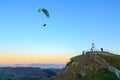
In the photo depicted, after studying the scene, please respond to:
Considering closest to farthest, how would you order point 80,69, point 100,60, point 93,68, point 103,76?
point 103,76 → point 93,68 → point 100,60 → point 80,69

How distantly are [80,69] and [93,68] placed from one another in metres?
2.90

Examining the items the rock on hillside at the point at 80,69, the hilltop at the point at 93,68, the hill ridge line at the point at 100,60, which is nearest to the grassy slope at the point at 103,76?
the hilltop at the point at 93,68

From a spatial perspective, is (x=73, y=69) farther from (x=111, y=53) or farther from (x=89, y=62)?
(x=111, y=53)

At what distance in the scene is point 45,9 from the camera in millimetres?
21109

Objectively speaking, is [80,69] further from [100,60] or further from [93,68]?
[100,60]

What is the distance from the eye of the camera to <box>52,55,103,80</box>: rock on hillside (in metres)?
62.1

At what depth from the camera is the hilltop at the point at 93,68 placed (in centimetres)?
5880

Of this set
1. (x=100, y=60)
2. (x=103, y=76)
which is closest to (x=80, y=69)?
(x=100, y=60)

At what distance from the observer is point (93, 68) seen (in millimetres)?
63188

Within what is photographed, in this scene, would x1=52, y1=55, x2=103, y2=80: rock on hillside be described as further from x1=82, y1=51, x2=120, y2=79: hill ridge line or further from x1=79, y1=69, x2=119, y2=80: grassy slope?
x1=79, y1=69, x2=119, y2=80: grassy slope

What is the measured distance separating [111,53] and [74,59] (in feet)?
31.5

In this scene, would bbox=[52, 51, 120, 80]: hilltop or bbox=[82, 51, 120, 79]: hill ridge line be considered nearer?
bbox=[82, 51, 120, 79]: hill ridge line

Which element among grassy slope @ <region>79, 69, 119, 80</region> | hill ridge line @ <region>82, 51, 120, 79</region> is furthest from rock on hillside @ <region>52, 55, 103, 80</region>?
grassy slope @ <region>79, 69, 119, 80</region>

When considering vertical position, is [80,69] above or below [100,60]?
below
